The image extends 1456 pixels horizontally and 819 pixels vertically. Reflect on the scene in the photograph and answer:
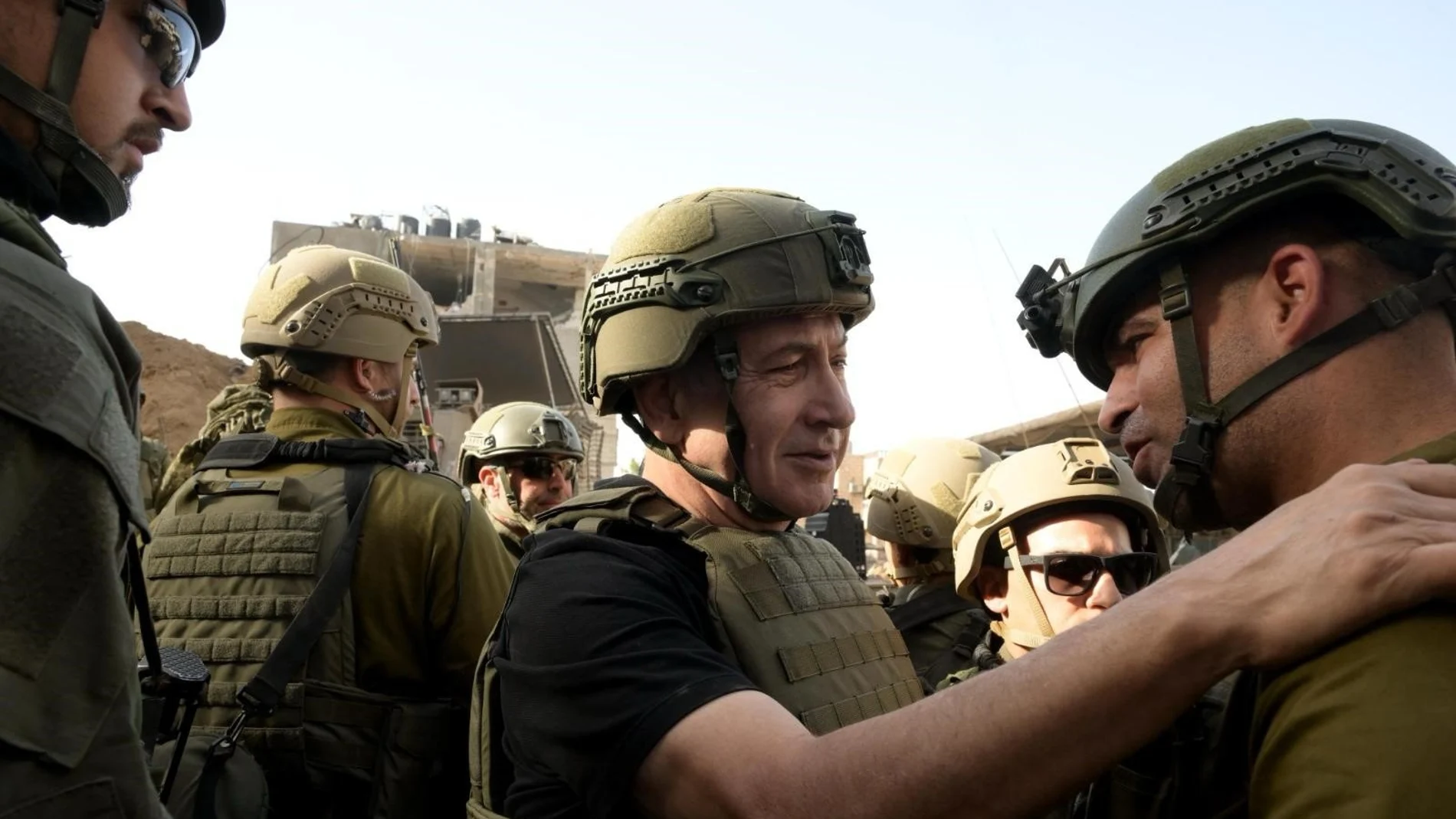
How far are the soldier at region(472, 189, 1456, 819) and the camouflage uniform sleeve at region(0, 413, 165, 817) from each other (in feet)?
2.36

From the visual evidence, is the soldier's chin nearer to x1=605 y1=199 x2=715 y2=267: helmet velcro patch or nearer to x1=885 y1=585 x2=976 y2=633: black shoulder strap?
x1=605 y1=199 x2=715 y2=267: helmet velcro patch

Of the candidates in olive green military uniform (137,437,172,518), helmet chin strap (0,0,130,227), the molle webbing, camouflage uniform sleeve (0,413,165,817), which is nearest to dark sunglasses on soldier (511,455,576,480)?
olive green military uniform (137,437,172,518)

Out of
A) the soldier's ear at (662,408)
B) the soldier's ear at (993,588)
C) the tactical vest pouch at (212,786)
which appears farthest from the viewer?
the soldier's ear at (993,588)

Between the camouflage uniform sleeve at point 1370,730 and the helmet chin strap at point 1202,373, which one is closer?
the camouflage uniform sleeve at point 1370,730

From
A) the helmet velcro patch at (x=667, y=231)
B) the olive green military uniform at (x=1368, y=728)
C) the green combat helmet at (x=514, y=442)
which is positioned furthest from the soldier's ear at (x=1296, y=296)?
Result: the green combat helmet at (x=514, y=442)

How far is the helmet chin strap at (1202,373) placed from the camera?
1.79 meters

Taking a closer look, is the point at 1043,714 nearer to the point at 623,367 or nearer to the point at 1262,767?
the point at 1262,767

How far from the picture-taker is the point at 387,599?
3.84 m

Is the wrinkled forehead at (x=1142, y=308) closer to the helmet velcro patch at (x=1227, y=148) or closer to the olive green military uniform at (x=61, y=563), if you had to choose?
the helmet velcro patch at (x=1227, y=148)

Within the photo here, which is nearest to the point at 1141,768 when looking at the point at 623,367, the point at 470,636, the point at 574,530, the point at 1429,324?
the point at 1429,324

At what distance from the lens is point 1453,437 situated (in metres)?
1.69

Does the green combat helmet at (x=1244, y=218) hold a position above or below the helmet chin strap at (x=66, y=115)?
below

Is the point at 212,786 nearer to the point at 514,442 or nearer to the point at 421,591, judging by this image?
the point at 421,591

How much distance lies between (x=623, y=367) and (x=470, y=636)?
1.61 m
